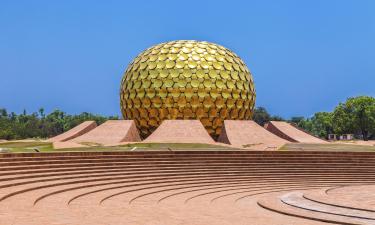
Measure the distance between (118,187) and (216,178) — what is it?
4.19 m

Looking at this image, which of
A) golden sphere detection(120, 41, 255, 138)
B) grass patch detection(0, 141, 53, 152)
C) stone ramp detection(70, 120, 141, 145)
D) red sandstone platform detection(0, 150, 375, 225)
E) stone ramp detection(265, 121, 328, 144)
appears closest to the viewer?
red sandstone platform detection(0, 150, 375, 225)

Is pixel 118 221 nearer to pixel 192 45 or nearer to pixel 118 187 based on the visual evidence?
pixel 118 187

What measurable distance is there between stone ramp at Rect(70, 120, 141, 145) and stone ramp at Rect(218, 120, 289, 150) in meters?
5.34

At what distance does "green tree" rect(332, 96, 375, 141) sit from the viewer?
183 ft

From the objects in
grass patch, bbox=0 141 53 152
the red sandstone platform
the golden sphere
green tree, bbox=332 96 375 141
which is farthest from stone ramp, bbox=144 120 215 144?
green tree, bbox=332 96 375 141

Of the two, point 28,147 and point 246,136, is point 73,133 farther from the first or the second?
point 246,136

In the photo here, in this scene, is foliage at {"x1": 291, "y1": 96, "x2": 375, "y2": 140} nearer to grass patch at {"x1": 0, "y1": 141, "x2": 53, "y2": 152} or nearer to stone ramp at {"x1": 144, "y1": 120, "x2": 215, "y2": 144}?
stone ramp at {"x1": 144, "y1": 120, "x2": 215, "y2": 144}

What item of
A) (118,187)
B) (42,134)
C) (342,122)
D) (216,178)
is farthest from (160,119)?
(42,134)

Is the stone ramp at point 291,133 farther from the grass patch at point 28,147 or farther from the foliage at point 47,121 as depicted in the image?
the foliage at point 47,121

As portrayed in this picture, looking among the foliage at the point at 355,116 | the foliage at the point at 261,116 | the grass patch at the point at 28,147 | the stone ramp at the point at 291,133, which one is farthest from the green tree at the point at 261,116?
the grass patch at the point at 28,147

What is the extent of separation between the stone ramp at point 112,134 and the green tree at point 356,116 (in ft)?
117

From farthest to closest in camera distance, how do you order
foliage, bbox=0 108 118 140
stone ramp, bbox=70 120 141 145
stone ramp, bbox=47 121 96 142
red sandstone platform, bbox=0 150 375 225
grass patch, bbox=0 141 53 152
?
1. foliage, bbox=0 108 118 140
2. stone ramp, bbox=47 121 96 142
3. stone ramp, bbox=70 120 141 145
4. grass patch, bbox=0 141 53 152
5. red sandstone platform, bbox=0 150 375 225

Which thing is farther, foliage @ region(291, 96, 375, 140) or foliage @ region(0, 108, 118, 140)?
foliage @ region(0, 108, 118, 140)

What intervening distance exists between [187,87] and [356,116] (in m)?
32.9
